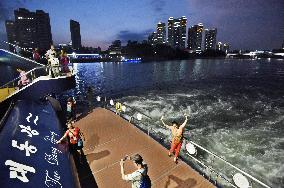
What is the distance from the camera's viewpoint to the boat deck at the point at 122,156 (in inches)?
316

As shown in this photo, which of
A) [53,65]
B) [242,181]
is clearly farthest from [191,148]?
[53,65]

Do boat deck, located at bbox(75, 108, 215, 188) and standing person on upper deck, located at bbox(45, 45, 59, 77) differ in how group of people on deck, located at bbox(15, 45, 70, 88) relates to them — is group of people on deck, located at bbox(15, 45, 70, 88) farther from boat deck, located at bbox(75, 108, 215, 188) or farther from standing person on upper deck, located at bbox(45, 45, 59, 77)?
boat deck, located at bbox(75, 108, 215, 188)

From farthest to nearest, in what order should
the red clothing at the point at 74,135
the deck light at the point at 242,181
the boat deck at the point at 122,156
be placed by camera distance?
1. the red clothing at the point at 74,135
2. the boat deck at the point at 122,156
3. the deck light at the point at 242,181

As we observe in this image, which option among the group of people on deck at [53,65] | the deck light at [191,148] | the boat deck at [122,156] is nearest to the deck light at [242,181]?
the boat deck at [122,156]

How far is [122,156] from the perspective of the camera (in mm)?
9953

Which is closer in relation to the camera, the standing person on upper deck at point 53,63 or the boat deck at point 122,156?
the boat deck at point 122,156

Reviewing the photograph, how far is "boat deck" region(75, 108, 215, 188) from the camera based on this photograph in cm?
802

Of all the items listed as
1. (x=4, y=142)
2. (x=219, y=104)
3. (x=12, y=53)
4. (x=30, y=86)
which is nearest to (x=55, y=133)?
(x=4, y=142)

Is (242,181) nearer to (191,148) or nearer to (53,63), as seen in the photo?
(191,148)

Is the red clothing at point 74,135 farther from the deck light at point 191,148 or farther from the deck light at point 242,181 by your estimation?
the deck light at point 242,181

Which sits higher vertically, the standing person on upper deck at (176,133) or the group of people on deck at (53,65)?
the group of people on deck at (53,65)

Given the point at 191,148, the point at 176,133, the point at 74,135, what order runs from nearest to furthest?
the point at 176,133, the point at 191,148, the point at 74,135

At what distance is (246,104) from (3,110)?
3254cm

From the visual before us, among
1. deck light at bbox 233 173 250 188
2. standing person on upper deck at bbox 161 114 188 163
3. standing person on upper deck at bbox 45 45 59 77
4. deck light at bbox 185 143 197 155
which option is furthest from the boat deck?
standing person on upper deck at bbox 45 45 59 77
